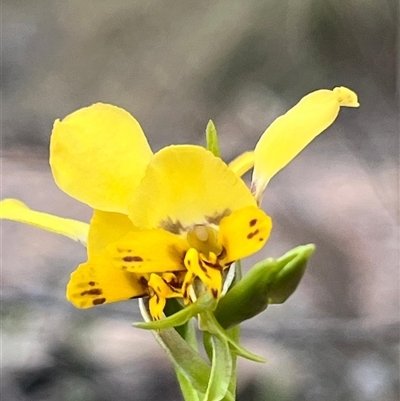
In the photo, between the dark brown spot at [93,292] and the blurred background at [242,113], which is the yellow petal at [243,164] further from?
the blurred background at [242,113]

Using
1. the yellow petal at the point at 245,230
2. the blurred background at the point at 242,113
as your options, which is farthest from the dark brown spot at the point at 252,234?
the blurred background at the point at 242,113

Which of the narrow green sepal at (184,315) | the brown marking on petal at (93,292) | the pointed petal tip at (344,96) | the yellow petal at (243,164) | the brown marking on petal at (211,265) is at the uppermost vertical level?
the pointed petal tip at (344,96)

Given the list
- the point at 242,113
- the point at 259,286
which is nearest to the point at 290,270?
the point at 259,286

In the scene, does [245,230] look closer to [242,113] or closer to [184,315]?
[184,315]

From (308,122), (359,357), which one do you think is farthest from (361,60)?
(308,122)

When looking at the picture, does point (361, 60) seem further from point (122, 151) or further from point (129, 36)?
point (122, 151)

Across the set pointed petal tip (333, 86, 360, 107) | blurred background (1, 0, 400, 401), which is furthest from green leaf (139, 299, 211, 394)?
blurred background (1, 0, 400, 401)
